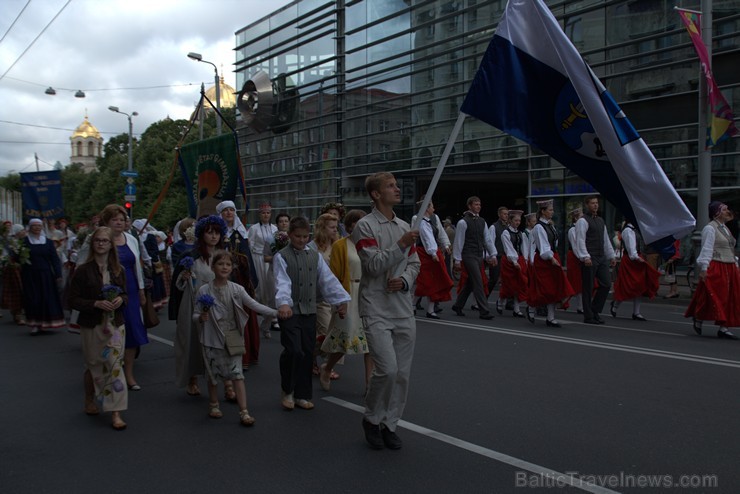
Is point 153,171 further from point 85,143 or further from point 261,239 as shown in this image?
point 85,143

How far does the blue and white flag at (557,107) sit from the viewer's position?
4.80 metres

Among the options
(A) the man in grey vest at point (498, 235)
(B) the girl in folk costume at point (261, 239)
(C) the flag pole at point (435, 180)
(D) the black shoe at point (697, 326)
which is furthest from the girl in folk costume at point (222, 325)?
(A) the man in grey vest at point (498, 235)

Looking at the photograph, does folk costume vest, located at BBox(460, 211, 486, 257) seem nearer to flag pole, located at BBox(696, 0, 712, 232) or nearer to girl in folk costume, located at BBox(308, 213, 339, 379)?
flag pole, located at BBox(696, 0, 712, 232)

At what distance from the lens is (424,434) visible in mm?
5105

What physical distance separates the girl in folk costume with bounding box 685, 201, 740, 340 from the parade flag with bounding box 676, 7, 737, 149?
4838 millimetres

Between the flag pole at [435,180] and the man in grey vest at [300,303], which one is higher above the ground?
the flag pole at [435,180]

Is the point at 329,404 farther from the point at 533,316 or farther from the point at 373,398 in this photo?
the point at 533,316

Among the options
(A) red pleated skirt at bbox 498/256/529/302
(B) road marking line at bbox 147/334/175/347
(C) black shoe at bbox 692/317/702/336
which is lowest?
(B) road marking line at bbox 147/334/175/347

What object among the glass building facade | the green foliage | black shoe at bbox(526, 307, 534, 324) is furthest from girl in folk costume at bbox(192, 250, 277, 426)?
the green foliage

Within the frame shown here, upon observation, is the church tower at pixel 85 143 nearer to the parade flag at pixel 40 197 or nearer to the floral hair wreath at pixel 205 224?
the parade flag at pixel 40 197

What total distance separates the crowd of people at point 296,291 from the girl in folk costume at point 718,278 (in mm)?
17

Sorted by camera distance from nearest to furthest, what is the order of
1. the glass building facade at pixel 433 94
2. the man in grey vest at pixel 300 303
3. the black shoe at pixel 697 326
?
the man in grey vest at pixel 300 303, the black shoe at pixel 697 326, the glass building facade at pixel 433 94

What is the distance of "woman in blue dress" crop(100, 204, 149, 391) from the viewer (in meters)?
6.62

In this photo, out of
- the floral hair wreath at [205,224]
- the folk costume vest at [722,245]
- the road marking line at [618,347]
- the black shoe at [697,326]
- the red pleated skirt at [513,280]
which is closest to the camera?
the floral hair wreath at [205,224]
